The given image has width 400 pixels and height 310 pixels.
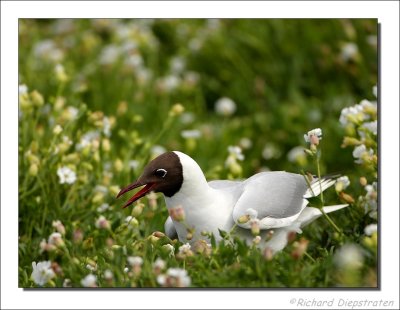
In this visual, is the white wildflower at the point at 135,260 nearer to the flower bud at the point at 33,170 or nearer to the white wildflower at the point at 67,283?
the white wildflower at the point at 67,283

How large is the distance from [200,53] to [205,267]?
3925 mm

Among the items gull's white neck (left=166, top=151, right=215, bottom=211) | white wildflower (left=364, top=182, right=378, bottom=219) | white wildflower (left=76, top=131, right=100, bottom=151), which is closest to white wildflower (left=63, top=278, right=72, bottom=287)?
gull's white neck (left=166, top=151, right=215, bottom=211)

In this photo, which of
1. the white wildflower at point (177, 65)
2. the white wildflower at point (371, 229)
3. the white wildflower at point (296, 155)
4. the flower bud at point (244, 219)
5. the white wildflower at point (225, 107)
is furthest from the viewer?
the white wildflower at point (177, 65)

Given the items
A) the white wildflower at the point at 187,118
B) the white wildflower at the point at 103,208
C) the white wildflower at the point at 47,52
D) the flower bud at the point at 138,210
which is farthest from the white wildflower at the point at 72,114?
the white wildflower at the point at 47,52

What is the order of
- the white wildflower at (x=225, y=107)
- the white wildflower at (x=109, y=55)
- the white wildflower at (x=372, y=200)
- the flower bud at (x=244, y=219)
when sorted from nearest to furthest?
the flower bud at (x=244, y=219), the white wildflower at (x=372, y=200), the white wildflower at (x=225, y=107), the white wildflower at (x=109, y=55)

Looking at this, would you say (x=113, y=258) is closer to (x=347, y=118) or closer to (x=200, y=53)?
(x=347, y=118)

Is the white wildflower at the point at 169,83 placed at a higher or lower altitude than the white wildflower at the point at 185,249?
higher

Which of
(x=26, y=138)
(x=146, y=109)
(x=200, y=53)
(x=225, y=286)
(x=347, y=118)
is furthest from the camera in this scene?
(x=200, y=53)

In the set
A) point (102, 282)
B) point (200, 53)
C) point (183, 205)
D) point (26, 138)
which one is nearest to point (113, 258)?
point (102, 282)

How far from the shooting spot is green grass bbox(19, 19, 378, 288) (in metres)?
3.61

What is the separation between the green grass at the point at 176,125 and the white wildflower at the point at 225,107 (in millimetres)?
76

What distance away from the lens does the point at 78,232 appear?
12.7ft

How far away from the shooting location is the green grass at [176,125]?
3605mm

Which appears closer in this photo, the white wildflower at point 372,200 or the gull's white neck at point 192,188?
the gull's white neck at point 192,188
